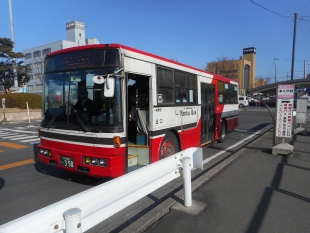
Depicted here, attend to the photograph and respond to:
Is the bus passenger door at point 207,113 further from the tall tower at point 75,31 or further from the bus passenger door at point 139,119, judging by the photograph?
the tall tower at point 75,31

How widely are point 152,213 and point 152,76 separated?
10.0 feet

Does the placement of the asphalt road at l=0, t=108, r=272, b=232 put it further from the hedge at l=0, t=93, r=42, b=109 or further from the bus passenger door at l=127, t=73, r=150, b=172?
the hedge at l=0, t=93, r=42, b=109

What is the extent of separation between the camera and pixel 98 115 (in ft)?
16.1

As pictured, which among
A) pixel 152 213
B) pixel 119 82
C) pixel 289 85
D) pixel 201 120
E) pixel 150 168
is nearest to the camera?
pixel 150 168

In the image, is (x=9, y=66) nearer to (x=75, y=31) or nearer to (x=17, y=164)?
(x=17, y=164)

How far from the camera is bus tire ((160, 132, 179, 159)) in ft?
20.4

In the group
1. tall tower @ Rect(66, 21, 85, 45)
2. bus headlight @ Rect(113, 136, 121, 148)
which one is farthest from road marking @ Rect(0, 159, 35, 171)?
tall tower @ Rect(66, 21, 85, 45)

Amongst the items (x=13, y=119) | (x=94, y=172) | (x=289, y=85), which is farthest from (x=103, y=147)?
(x=13, y=119)

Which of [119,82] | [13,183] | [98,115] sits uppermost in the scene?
[119,82]

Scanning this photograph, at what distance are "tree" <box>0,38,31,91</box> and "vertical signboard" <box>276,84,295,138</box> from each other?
30.5 meters

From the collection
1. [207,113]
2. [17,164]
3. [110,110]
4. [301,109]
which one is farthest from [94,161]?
[301,109]

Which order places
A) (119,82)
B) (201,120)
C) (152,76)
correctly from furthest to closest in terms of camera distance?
(201,120)
(152,76)
(119,82)

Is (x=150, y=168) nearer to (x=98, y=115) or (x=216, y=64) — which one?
(x=98, y=115)

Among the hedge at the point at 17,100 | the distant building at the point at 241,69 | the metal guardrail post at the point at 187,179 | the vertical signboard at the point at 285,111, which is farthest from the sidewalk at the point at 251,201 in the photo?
the distant building at the point at 241,69
